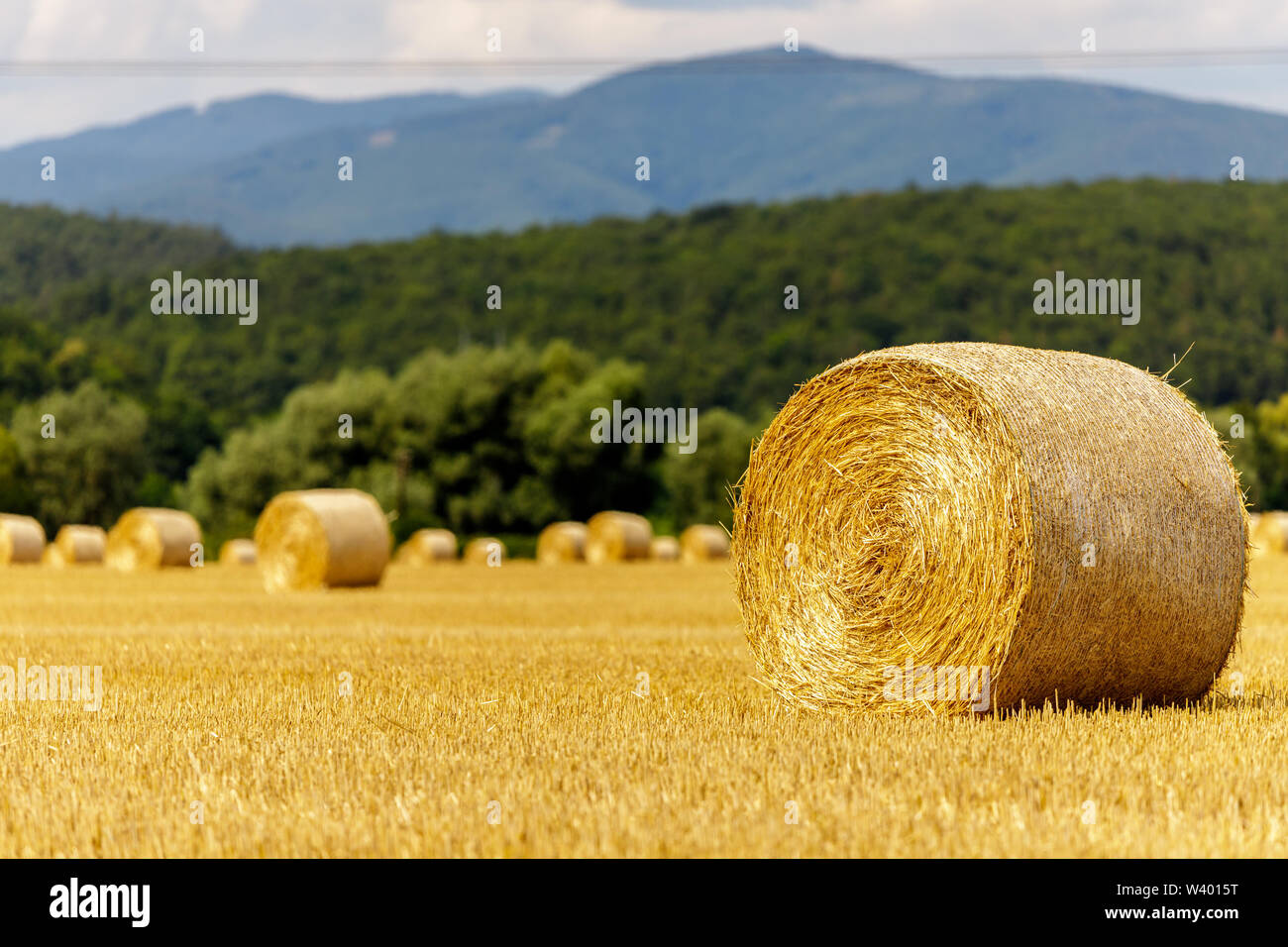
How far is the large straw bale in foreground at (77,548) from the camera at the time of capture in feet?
118

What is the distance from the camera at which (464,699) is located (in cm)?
949

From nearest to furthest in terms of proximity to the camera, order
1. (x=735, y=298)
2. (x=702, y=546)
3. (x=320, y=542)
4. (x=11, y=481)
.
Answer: (x=320, y=542) → (x=702, y=546) → (x=11, y=481) → (x=735, y=298)

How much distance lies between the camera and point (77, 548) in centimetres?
3616

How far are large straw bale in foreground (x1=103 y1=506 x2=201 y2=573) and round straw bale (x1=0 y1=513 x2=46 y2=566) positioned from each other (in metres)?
3.62

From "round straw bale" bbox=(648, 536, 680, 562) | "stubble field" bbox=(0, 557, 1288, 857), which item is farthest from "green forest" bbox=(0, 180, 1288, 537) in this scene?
"stubble field" bbox=(0, 557, 1288, 857)

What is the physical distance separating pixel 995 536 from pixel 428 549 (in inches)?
1394

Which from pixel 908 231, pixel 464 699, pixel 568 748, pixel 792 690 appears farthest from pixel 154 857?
pixel 908 231

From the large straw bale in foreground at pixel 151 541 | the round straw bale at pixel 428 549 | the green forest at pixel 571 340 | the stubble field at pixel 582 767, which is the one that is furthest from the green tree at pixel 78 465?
the stubble field at pixel 582 767

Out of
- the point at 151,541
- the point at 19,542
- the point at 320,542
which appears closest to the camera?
the point at 320,542

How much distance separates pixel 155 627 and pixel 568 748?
1000 centimetres

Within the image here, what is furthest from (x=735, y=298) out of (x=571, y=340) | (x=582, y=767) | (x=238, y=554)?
(x=582, y=767)

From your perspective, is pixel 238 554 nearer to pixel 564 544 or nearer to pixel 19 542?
pixel 19 542

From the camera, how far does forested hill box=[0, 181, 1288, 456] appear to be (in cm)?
7756

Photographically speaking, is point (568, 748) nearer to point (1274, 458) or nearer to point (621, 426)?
point (621, 426)
